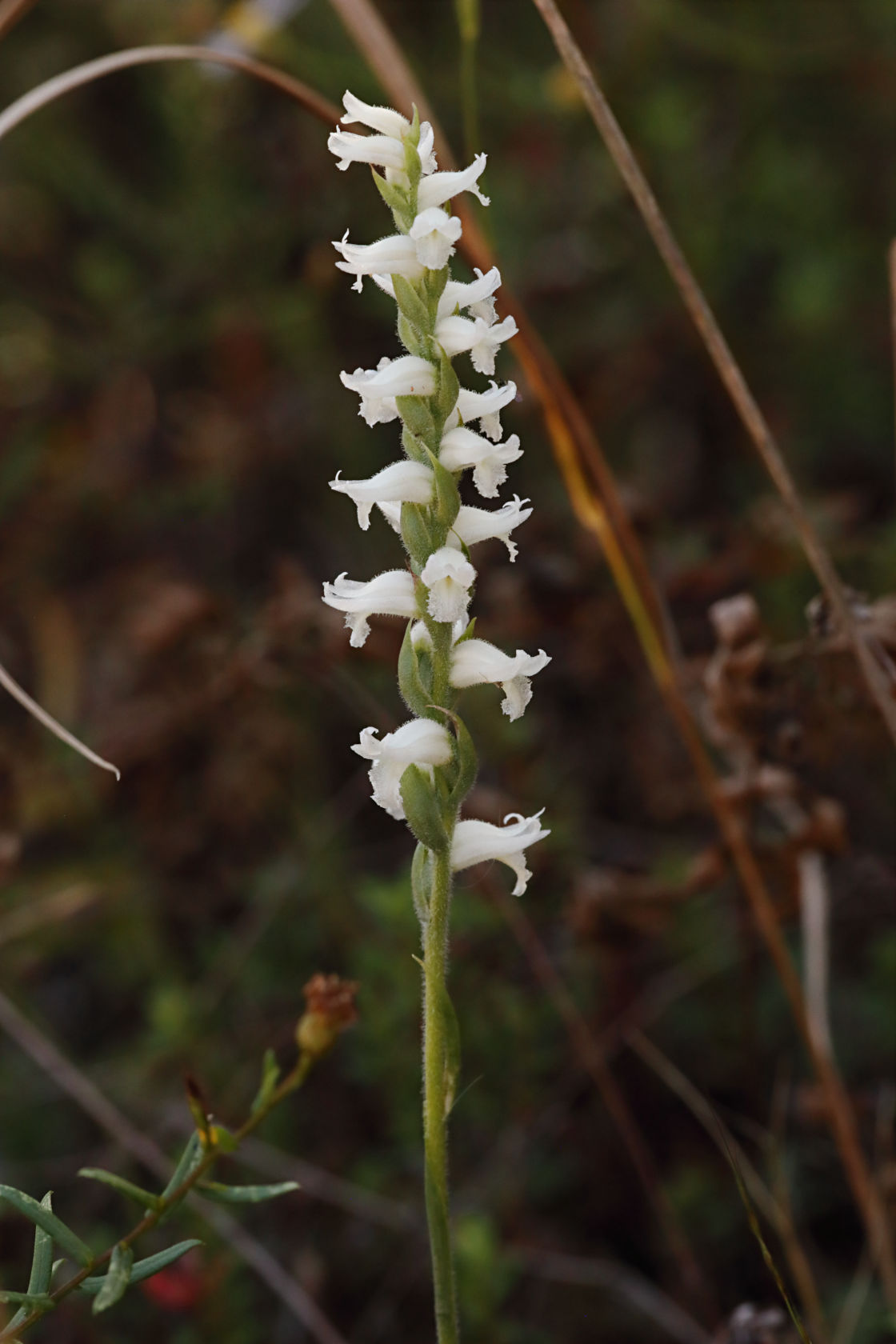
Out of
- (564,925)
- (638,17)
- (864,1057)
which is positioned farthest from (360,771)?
(638,17)

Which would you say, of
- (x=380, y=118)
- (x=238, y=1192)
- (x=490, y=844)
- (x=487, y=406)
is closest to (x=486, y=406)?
(x=487, y=406)

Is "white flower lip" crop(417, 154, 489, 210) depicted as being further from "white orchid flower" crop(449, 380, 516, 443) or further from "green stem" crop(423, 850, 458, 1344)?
"green stem" crop(423, 850, 458, 1344)

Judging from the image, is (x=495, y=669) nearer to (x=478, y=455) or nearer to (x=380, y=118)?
(x=478, y=455)

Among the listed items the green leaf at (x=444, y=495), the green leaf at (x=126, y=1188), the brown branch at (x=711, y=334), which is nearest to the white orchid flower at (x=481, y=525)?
the green leaf at (x=444, y=495)

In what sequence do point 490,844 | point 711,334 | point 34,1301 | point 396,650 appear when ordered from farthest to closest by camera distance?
1. point 396,650
2. point 711,334
3. point 490,844
4. point 34,1301

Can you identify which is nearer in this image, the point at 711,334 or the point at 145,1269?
the point at 145,1269

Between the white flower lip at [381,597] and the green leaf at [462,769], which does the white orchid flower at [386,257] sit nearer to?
the white flower lip at [381,597]
